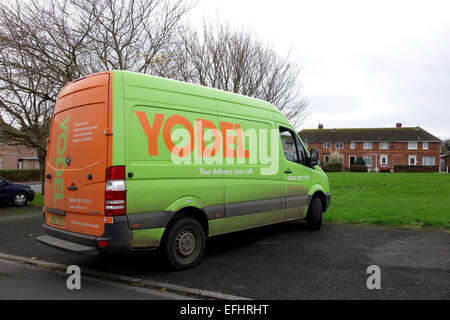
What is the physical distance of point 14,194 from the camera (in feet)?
49.6

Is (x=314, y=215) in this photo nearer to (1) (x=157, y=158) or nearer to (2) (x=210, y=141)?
(2) (x=210, y=141)

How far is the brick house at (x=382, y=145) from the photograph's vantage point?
5981 cm

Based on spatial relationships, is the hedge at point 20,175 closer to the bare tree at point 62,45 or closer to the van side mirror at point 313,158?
the bare tree at point 62,45

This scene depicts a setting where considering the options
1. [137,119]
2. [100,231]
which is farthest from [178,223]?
[137,119]

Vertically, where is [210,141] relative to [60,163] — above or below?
above

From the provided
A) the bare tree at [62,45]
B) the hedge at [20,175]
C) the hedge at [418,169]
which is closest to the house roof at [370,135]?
the hedge at [418,169]

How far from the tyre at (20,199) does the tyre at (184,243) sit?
12.8 meters

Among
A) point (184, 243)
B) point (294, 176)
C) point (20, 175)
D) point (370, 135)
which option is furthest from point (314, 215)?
point (370, 135)

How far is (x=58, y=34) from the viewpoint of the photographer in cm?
1273

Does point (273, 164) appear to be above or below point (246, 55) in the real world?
below

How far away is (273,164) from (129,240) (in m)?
3.25

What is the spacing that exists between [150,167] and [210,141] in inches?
48.2
